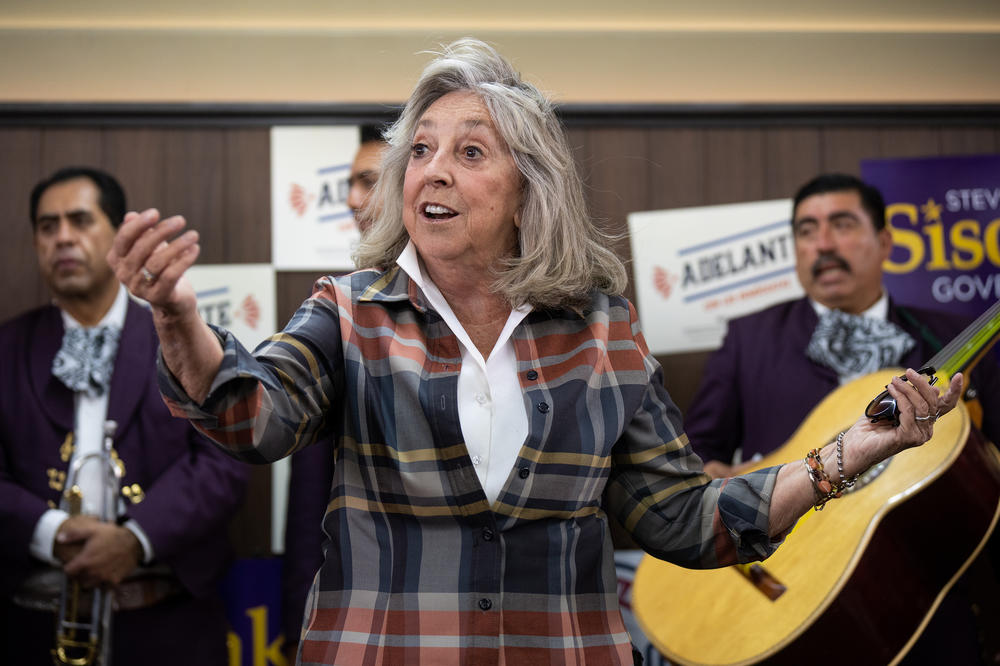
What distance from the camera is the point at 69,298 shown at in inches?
142

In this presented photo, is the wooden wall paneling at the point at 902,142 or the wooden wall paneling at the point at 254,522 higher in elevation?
the wooden wall paneling at the point at 902,142

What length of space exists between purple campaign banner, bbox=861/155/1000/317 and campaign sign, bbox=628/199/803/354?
448mm

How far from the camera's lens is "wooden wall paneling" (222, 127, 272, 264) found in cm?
406

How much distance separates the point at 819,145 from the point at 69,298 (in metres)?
2.93

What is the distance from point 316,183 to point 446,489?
2.67 metres

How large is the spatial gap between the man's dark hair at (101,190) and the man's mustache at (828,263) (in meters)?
2.43

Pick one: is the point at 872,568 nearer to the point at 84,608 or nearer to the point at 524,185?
the point at 524,185

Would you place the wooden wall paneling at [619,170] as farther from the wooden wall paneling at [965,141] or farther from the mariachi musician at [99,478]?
the mariachi musician at [99,478]

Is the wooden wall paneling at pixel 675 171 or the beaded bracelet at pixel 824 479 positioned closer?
the beaded bracelet at pixel 824 479

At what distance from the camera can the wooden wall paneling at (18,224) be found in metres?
4.00

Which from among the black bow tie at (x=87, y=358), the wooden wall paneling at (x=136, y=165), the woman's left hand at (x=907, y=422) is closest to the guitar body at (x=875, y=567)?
the woman's left hand at (x=907, y=422)

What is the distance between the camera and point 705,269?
4.20 m

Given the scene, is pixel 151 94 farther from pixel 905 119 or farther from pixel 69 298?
pixel 905 119

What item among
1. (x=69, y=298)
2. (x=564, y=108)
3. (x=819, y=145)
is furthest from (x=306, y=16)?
(x=819, y=145)
